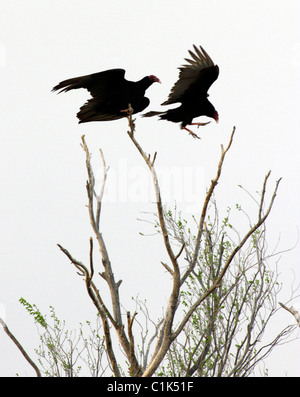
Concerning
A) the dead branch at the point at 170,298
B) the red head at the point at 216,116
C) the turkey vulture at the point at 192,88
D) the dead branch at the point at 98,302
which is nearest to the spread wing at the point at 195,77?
the turkey vulture at the point at 192,88

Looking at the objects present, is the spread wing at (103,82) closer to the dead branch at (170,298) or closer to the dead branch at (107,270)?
the dead branch at (107,270)

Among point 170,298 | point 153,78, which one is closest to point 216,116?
point 153,78

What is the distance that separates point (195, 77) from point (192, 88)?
10cm

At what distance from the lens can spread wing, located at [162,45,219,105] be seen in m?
5.17

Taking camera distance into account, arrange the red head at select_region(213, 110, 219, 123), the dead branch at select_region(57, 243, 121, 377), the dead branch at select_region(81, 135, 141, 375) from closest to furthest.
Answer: the dead branch at select_region(57, 243, 121, 377) → the dead branch at select_region(81, 135, 141, 375) → the red head at select_region(213, 110, 219, 123)

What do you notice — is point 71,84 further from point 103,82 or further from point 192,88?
point 192,88

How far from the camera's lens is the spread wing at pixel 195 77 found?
5168 millimetres

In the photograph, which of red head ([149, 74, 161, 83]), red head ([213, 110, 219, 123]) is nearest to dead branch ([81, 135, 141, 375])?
red head ([149, 74, 161, 83])

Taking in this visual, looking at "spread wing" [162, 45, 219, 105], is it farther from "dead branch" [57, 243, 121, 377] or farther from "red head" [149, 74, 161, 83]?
"dead branch" [57, 243, 121, 377]

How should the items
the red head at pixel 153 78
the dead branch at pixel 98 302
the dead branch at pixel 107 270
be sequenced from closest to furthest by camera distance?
1. the dead branch at pixel 98 302
2. the dead branch at pixel 107 270
3. the red head at pixel 153 78

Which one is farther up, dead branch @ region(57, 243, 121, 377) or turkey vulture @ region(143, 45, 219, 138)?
turkey vulture @ region(143, 45, 219, 138)
